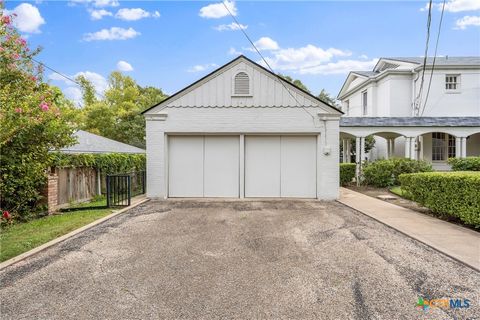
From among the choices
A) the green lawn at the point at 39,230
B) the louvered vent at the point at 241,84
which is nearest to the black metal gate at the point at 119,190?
the green lawn at the point at 39,230

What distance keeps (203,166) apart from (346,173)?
8.24 meters

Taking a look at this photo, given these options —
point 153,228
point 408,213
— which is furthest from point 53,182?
point 408,213

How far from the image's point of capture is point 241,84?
945cm

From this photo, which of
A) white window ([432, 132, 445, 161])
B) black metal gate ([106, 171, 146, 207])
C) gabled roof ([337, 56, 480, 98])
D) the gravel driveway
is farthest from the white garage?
gabled roof ([337, 56, 480, 98])

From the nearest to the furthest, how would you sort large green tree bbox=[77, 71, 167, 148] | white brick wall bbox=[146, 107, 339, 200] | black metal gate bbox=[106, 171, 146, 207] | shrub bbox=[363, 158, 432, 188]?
black metal gate bbox=[106, 171, 146, 207] < white brick wall bbox=[146, 107, 339, 200] < shrub bbox=[363, 158, 432, 188] < large green tree bbox=[77, 71, 167, 148]

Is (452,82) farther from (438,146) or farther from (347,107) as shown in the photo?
(347,107)

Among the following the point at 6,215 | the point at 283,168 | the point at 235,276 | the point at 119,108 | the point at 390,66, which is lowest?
the point at 235,276

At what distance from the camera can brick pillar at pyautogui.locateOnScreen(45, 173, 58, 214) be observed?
723cm

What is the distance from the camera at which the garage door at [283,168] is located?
31.5 feet

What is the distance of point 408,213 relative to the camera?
7.30 meters

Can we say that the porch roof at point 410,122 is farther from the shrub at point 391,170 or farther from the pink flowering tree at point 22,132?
the pink flowering tree at point 22,132

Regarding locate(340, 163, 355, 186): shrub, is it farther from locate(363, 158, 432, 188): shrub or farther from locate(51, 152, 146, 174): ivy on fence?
locate(51, 152, 146, 174): ivy on fence

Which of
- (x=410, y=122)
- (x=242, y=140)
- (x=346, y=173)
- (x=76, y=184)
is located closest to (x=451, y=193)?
(x=242, y=140)

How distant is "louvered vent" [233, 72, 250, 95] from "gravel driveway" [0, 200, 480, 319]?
523 centimetres
